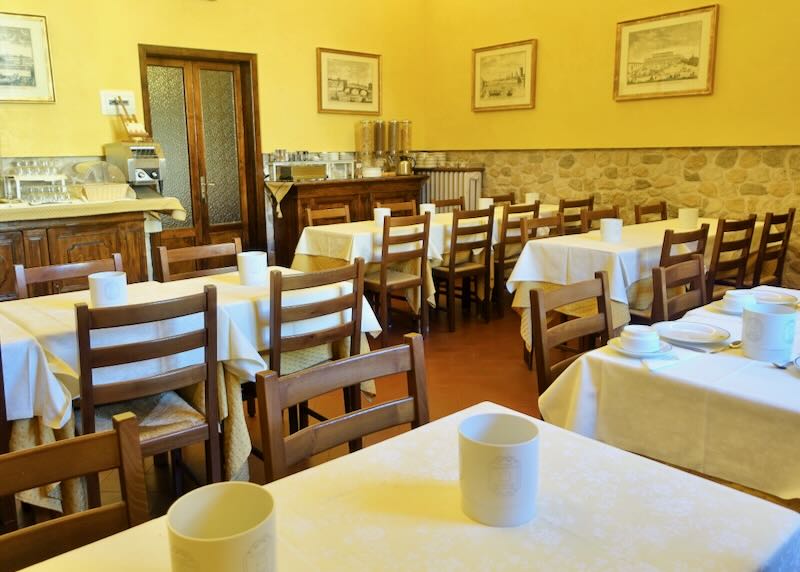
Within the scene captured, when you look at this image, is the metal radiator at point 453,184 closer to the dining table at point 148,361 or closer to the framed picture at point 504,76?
the framed picture at point 504,76

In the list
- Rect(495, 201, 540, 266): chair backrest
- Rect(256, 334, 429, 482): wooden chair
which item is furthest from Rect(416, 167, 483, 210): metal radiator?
Rect(256, 334, 429, 482): wooden chair

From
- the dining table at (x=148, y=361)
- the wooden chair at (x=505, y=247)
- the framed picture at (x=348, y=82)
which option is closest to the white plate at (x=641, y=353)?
the dining table at (x=148, y=361)

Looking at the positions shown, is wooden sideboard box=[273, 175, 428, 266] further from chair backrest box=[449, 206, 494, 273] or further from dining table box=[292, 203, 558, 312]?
chair backrest box=[449, 206, 494, 273]

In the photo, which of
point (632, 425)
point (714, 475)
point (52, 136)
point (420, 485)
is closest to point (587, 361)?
point (632, 425)

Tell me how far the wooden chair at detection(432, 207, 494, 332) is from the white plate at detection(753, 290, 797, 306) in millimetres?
2505

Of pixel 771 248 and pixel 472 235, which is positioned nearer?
pixel 771 248

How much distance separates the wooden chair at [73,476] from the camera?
1.03m

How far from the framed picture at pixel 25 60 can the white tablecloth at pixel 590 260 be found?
13.9ft

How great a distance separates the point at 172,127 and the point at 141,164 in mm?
1040

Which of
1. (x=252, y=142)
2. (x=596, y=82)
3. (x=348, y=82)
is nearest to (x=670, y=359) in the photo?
(x=596, y=82)

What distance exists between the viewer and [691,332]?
6.45 feet

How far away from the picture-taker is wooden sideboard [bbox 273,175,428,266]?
6711 millimetres

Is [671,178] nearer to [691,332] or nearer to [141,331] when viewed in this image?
[691,332]

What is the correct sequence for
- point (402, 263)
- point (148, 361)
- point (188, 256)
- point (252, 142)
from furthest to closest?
point (252, 142) < point (402, 263) < point (188, 256) < point (148, 361)
